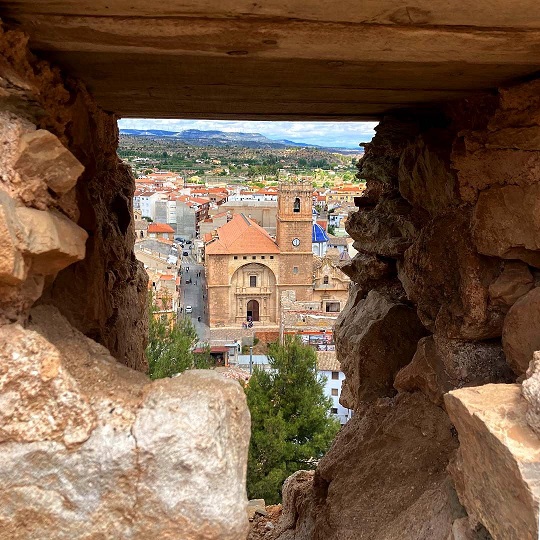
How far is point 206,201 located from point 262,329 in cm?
2512

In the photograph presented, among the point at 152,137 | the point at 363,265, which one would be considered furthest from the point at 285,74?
the point at 152,137

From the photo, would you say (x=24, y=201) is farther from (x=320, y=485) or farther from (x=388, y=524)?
(x=320, y=485)

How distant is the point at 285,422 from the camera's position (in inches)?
468

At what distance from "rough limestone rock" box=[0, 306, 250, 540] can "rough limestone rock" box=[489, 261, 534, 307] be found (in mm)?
1397

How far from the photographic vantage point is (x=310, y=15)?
61.3 inches

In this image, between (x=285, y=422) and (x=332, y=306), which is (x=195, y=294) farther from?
(x=285, y=422)

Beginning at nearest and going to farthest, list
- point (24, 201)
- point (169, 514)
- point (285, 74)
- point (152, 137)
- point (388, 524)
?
point (169, 514) → point (24, 201) → point (285, 74) → point (388, 524) → point (152, 137)

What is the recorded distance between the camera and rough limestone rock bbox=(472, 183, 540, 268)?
2.17m

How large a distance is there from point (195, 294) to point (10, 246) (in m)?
36.7

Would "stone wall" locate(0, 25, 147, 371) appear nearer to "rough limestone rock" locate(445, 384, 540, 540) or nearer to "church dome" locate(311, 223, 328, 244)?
"rough limestone rock" locate(445, 384, 540, 540)

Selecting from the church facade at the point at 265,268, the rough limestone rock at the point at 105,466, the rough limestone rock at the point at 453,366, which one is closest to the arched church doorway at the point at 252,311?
the church facade at the point at 265,268

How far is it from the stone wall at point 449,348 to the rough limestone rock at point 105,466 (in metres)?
0.63

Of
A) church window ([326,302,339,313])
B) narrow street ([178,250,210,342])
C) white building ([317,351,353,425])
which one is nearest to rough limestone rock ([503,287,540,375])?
white building ([317,351,353,425])

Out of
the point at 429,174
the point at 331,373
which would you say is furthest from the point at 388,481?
the point at 331,373
